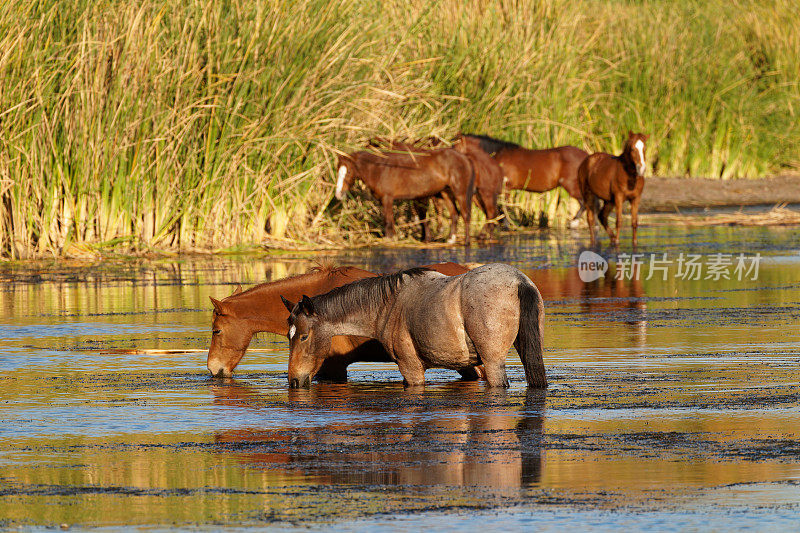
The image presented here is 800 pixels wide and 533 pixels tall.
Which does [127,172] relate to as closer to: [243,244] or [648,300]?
[243,244]

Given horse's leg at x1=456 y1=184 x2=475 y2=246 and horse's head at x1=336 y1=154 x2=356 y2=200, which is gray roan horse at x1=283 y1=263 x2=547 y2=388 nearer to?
horse's head at x1=336 y1=154 x2=356 y2=200

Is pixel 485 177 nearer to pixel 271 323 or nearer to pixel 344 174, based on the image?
pixel 344 174

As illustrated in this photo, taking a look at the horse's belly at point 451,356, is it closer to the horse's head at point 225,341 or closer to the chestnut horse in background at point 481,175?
the horse's head at point 225,341

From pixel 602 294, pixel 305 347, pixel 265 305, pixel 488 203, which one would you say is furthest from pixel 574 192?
pixel 305 347

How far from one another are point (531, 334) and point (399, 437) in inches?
62.9

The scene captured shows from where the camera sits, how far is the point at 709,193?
3134 centimetres

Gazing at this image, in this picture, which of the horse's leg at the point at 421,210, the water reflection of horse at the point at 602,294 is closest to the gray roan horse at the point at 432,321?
the water reflection of horse at the point at 602,294

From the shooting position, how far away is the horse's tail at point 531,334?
27.7 ft

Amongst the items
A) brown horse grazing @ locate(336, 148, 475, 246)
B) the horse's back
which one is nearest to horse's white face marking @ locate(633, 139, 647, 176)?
the horse's back

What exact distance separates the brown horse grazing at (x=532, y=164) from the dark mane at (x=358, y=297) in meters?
14.8

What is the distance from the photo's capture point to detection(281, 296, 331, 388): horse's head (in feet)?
29.5

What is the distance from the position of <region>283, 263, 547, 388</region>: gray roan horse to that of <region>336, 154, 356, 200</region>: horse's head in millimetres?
11848

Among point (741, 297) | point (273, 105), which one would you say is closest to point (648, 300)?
point (741, 297)

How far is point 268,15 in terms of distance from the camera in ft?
61.4
